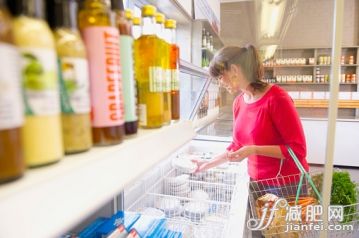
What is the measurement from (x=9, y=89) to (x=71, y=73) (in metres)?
0.12

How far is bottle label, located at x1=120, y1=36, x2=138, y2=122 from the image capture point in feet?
1.69

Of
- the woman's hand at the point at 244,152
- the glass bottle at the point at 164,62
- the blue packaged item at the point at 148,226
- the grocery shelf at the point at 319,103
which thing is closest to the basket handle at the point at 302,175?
the woman's hand at the point at 244,152

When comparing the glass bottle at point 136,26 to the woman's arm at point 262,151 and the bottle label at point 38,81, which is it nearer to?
the bottle label at point 38,81

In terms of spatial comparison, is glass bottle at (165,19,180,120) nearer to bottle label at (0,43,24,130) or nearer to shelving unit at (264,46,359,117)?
bottle label at (0,43,24,130)

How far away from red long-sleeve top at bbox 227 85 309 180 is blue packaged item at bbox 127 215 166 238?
0.96 meters

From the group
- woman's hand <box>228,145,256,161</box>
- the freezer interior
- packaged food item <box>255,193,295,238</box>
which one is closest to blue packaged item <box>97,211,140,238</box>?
the freezer interior

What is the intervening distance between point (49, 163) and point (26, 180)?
0.05 m

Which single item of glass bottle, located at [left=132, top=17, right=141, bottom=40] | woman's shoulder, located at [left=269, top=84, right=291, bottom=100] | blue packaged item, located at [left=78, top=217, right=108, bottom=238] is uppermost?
glass bottle, located at [left=132, top=17, right=141, bottom=40]

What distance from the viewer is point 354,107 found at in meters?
6.01

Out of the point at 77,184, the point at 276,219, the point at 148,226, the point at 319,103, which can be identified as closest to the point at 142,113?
the point at 77,184

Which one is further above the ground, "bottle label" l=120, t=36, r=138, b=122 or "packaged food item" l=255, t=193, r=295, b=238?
"bottle label" l=120, t=36, r=138, b=122

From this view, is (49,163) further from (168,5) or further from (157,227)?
(168,5)

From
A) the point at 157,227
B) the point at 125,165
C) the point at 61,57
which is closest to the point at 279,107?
the point at 157,227

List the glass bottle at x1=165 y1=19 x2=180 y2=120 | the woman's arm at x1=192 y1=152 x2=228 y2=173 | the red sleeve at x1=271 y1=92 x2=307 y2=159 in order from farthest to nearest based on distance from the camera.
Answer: the woman's arm at x1=192 y1=152 x2=228 y2=173 → the red sleeve at x1=271 y1=92 x2=307 y2=159 → the glass bottle at x1=165 y1=19 x2=180 y2=120
